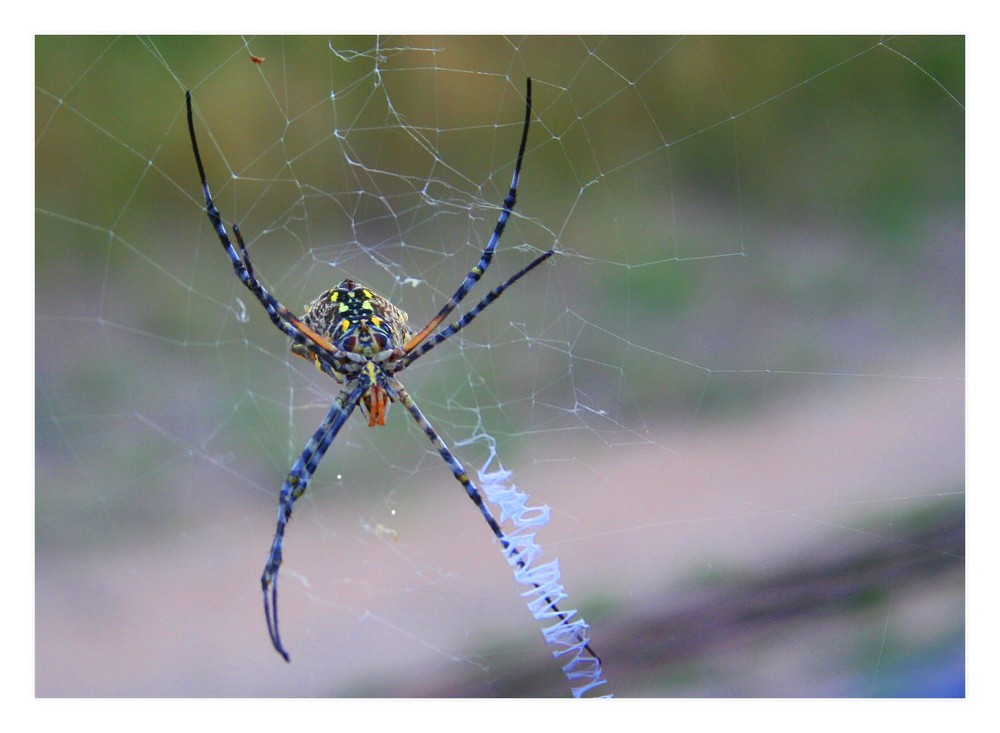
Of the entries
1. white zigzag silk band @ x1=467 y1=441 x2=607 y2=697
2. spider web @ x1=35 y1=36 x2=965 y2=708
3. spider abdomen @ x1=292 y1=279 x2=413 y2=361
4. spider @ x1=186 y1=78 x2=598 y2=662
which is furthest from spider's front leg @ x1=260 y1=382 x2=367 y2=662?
spider web @ x1=35 y1=36 x2=965 y2=708

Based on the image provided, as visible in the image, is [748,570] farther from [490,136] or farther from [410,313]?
[490,136]

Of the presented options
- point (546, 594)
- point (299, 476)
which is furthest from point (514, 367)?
point (299, 476)

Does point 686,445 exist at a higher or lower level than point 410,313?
lower

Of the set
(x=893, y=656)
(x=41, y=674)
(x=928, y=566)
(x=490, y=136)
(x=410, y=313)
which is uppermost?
(x=490, y=136)

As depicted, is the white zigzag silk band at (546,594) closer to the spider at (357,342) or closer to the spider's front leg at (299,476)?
the spider at (357,342)

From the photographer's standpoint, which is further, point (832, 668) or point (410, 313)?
point (410, 313)
